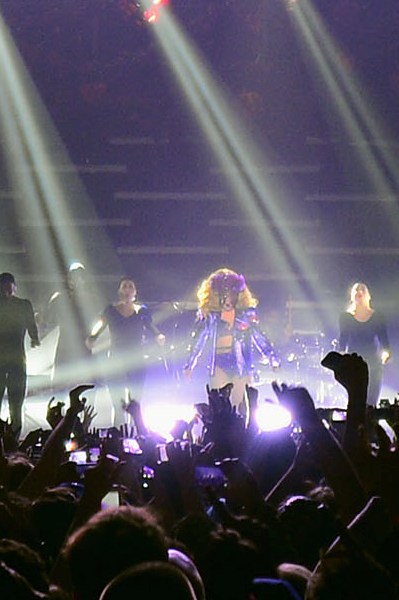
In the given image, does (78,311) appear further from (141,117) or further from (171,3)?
(171,3)

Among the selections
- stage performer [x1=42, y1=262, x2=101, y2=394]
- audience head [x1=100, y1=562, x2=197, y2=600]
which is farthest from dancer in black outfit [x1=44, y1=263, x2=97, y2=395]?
audience head [x1=100, y1=562, x2=197, y2=600]

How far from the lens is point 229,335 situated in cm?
986

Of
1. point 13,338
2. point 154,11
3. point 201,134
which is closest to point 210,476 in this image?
point 13,338

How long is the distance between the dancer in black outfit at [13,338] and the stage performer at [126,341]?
101 cm

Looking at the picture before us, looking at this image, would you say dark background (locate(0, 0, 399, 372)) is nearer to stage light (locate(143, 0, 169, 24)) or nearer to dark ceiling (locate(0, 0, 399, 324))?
dark ceiling (locate(0, 0, 399, 324))

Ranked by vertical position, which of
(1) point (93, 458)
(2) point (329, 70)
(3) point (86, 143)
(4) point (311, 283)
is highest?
(2) point (329, 70)

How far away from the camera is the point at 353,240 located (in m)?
14.7

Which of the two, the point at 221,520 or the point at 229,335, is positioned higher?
the point at 229,335

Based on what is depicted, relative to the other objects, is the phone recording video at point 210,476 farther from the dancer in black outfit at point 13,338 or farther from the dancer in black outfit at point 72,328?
the dancer in black outfit at point 72,328

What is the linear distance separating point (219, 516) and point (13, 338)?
7.14 m

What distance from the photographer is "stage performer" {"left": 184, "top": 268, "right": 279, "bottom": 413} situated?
9836mm

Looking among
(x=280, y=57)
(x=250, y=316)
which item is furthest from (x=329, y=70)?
(x=250, y=316)

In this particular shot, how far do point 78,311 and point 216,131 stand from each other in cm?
611

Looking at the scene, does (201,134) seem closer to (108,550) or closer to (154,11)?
(154,11)
